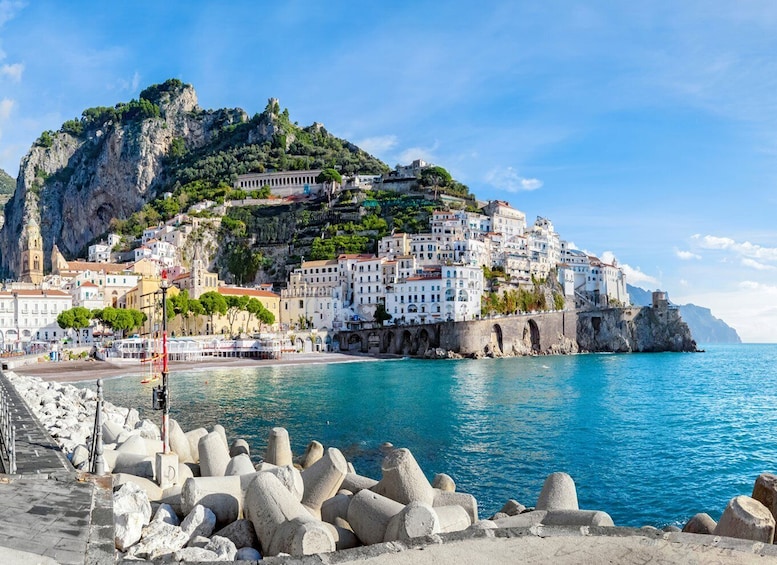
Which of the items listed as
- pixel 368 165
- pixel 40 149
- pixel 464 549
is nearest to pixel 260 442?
pixel 464 549

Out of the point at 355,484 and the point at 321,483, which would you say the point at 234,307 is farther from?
the point at 321,483

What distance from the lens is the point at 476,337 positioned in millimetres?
78000

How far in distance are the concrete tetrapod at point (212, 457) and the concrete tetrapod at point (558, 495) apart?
5.85 meters

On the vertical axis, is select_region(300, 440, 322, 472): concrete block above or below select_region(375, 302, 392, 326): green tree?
below

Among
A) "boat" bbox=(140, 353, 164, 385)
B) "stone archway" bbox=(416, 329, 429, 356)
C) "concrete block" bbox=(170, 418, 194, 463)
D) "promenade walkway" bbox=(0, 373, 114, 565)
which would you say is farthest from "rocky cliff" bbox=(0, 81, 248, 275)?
"promenade walkway" bbox=(0, 373, 114, 565)

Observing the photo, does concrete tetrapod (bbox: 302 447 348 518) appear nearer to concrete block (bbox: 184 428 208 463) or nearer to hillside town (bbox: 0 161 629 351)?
concrete block (bbox: 184 428 208 463)

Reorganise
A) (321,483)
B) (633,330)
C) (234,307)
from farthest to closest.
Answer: (633,330)
(234,307)
(321,483)

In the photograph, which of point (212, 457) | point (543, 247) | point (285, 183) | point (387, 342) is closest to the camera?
point (212, 457)

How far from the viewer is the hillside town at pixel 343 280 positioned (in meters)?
77.8

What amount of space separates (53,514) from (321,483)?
407 cm

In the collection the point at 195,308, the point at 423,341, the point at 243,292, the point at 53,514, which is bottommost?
the point at 423,341

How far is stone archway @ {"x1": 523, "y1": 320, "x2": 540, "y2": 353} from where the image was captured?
84.8 meters

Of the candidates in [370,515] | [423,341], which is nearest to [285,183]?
[423,341]

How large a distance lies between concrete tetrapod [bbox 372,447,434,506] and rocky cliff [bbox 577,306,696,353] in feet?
287
